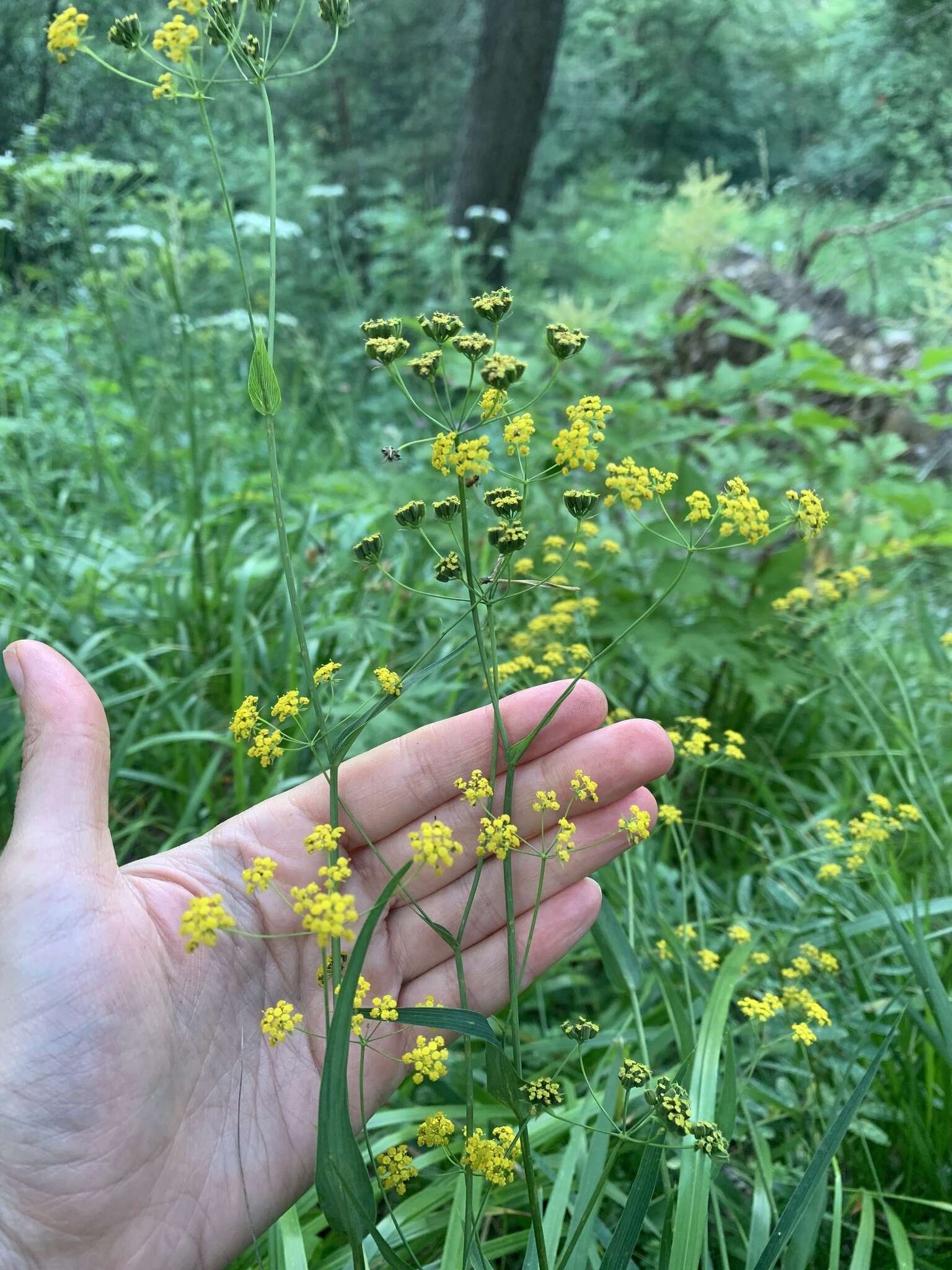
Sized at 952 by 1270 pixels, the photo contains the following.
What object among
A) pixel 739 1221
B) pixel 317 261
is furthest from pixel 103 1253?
pixel 317 261

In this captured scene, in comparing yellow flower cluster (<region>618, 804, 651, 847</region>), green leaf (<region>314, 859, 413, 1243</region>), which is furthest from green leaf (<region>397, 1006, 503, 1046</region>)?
yellow flower cluster (<region>618, 804, 651, 847</region>)

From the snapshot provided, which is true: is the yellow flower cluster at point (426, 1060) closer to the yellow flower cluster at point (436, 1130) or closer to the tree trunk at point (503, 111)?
the yellow flower cluster at point (436, 1130)

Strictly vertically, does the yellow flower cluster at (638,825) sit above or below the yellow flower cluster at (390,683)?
below

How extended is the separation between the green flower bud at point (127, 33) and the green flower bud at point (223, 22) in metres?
0.10

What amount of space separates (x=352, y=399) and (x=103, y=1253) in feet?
16.0

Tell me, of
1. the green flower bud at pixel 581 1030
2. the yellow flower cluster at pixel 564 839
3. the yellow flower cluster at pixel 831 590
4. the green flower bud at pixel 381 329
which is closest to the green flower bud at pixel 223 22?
the green flower bud at pixel 381 329

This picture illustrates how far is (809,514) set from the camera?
3.85 ft

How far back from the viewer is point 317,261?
6953 millimetres

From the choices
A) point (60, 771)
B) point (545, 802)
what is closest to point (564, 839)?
point (545, 802)

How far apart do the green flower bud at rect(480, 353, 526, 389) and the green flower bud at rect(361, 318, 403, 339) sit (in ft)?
0.42

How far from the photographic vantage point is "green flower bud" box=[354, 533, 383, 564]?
114 centimetres

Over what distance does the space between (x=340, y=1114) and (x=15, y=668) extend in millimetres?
918

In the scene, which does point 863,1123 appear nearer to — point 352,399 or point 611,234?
point 352,399

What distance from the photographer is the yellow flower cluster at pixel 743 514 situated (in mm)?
1134
